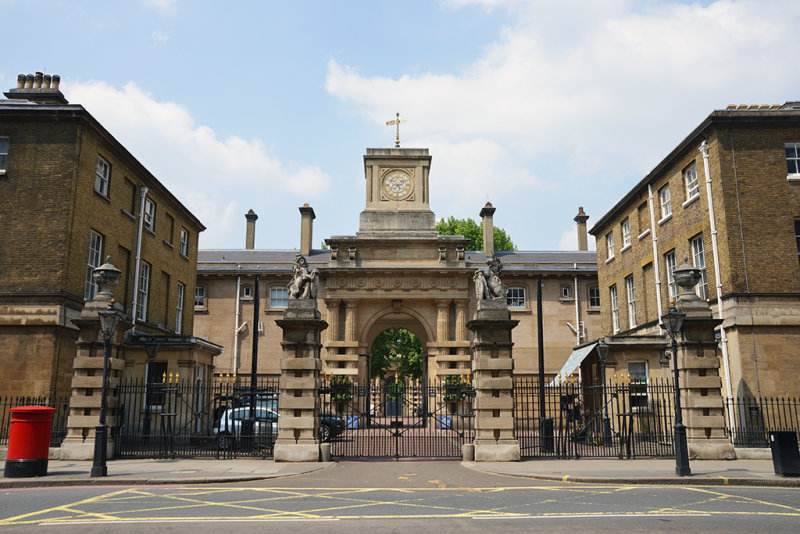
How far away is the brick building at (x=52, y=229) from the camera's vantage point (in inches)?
744

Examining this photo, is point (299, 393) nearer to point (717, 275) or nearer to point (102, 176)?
point (102, 176)

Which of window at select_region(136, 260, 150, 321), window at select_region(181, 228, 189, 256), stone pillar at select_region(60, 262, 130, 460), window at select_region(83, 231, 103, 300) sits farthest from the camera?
window at select_region(181, 228, 189, 256)

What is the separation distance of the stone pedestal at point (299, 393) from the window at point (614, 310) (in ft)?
66.4

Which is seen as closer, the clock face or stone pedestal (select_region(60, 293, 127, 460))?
stone pedestal (select_region(60, 293, 127, 460))

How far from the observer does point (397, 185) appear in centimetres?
3897

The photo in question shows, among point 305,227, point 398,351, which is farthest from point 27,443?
point 398,351

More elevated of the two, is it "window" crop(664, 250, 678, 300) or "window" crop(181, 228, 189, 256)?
"window" crop(181, 228, 189, 256)

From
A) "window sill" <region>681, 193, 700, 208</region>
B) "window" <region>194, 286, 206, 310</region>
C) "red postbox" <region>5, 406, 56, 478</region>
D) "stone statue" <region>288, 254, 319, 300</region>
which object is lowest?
"red postbox" <region>5, 406, 56, 478</region>

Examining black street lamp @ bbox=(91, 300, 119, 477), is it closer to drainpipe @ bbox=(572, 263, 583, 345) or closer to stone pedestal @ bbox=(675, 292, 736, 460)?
stone pedestal @ bbox=(675, 292, 736, 460)

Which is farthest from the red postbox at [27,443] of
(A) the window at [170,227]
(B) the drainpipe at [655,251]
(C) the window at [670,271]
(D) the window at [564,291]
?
(D) the window at [564,291]

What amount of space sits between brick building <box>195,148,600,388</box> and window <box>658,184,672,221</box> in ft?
42.3

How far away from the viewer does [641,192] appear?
27094 mm

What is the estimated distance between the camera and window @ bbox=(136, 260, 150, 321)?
26.8 m

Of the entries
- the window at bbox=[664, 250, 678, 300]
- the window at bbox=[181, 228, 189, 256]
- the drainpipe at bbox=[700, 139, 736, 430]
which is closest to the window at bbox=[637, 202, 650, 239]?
the window at bbox=[664, 250, 678, 300]
